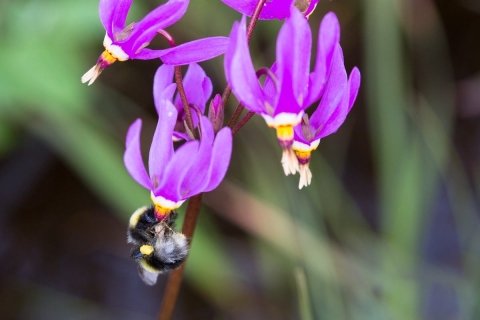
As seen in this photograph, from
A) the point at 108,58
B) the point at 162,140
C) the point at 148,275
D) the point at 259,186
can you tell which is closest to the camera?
the point at 162,140

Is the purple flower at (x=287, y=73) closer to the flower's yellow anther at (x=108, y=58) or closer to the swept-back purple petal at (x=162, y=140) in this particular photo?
the swept-back purple petal at (x=162, y=140)

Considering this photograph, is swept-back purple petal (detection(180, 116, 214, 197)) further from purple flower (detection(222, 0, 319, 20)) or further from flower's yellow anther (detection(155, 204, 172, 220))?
purple flower (detection(222, 0, 319, 20))

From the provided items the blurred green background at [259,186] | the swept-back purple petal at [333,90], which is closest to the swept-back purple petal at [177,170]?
the swept-back purple petal at [333,90]

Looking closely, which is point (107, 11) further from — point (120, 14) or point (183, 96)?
point (183, 96)

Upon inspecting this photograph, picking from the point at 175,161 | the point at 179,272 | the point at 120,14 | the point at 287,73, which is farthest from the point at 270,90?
the point at 179,272

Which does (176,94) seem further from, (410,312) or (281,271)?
(281,271)
